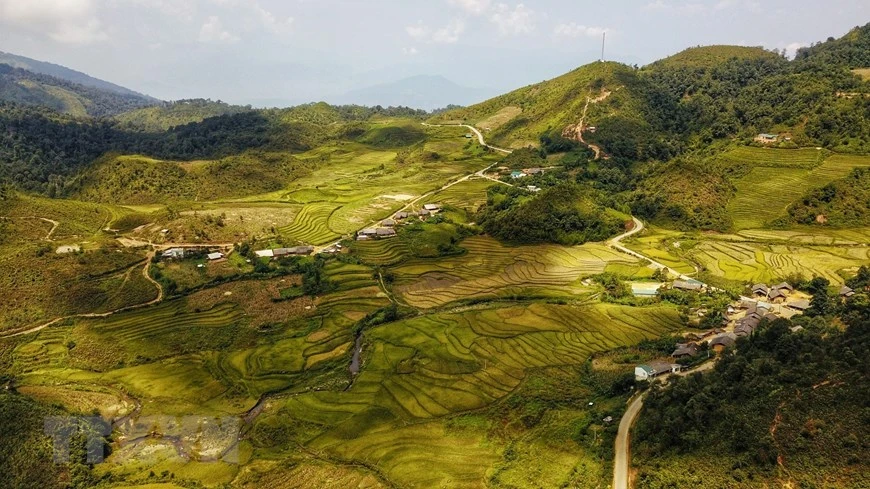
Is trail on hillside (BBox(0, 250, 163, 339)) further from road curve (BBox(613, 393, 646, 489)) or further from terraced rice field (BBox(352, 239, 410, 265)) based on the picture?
road curve (BBox(613, 393, 646, 489))

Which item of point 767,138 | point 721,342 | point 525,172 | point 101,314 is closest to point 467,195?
point 525,172

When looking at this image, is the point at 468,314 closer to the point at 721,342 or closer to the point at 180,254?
the point at 721,342

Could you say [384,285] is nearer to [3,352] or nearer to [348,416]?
[348,416]

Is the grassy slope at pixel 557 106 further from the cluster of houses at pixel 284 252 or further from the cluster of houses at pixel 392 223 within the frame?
the cluster of houses at pixel 284 252

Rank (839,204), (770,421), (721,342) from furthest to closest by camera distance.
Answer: (839,204), (721,342), (770,421)

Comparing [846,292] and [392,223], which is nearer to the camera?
[846,292]

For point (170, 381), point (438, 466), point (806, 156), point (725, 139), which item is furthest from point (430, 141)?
point (438, 466)
